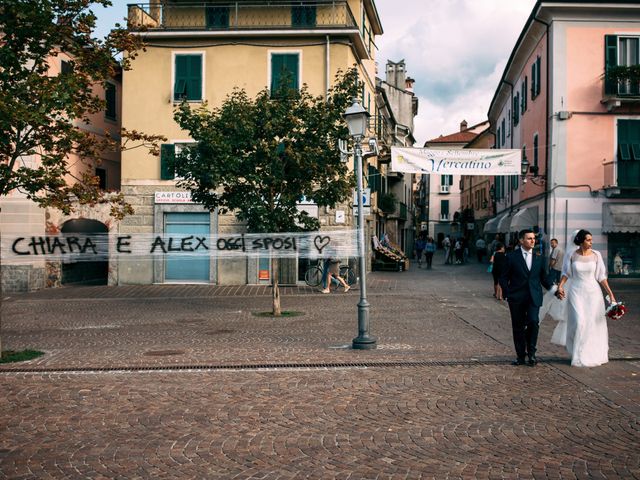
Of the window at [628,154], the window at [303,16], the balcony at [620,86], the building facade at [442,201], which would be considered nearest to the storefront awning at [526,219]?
the window at [628,154]

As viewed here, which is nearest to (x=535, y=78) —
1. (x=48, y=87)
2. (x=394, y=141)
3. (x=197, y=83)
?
(x=197, y=83)

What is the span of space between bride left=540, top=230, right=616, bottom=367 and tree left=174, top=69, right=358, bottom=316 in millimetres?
7643

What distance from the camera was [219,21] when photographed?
1062 inches

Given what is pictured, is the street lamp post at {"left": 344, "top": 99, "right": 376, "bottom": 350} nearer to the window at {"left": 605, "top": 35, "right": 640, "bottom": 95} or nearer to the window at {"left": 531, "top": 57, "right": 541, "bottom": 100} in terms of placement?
the window at {"left": 605, "top": 35, "right": 640, "bottom": 95}

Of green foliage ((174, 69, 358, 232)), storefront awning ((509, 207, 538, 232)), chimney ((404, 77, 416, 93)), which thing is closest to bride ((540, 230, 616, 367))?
green foliage ((174, 69, 358, 232))

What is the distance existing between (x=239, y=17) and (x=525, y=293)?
20.5m

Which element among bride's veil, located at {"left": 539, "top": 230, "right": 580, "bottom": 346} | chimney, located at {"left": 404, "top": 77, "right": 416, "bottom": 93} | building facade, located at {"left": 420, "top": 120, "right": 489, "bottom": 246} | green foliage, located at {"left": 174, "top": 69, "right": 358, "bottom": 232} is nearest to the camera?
bride's veil, located at {"left": 539, "top": 230, "right": 580, "bottom": 346}

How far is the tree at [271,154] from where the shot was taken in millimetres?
15969

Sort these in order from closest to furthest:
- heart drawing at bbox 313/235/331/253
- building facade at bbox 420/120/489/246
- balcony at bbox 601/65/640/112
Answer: heart drawing at bbox 313/235/331/253 < balcony at bbox 601/65/640/112 < building facade at bbox 420/120/489/246

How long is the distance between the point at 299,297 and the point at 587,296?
1252cm

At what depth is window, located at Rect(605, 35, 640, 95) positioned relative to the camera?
2655 cm

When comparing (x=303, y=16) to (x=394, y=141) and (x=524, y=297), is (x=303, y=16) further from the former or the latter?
(x=394, y=141)

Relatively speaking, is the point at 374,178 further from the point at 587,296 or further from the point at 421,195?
the point at 421,195

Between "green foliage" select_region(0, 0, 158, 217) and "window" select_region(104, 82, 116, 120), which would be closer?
"green foliage" select_region(0, 0, 158, 217)
